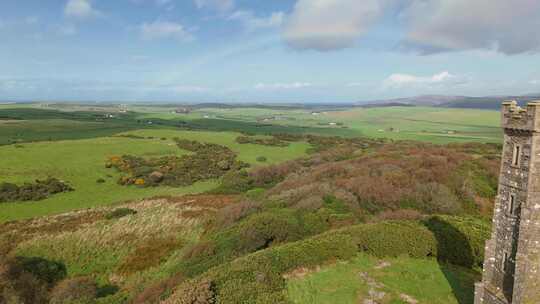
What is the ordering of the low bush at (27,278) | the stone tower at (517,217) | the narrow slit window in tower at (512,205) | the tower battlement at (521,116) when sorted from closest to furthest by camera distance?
the tower battlement at (521,116) → the stone tower at (517,217) → the narrow slit window in tower at (512,205) → the low bush at (27,278)

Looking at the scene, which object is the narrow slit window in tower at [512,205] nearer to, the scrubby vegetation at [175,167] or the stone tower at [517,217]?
the stone tower at [517,217]

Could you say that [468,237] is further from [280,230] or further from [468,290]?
[280,230]

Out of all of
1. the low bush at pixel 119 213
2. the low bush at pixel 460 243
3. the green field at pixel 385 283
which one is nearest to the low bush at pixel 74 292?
the green field at pixel 385 283

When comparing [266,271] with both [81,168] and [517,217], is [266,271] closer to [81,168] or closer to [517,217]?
[517,217]

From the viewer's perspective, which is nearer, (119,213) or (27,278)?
(27,278)

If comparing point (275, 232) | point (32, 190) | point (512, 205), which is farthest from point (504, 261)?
point (32, 190)

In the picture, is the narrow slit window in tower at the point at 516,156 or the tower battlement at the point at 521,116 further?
the narrow slit window in tower at the point at 516,156

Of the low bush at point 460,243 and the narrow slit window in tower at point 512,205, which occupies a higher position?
the narrow slit window in tower at point 512,205

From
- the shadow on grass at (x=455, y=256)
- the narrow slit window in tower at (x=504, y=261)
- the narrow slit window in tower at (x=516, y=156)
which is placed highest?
the narrow slit window in tower at (x=516, y=156)
